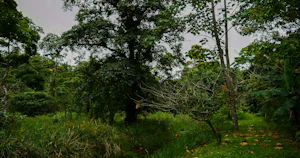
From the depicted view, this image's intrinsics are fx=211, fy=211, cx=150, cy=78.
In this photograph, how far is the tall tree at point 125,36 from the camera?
319 inches

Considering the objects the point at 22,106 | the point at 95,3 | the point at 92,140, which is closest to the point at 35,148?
the point at 92,140

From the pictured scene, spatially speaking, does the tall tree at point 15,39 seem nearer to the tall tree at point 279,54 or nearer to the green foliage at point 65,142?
the green foliage at point 65,142

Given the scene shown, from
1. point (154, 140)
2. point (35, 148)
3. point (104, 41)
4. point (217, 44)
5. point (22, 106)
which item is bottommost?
point (154, 140)

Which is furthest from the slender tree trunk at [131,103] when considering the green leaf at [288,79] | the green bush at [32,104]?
the green bush at [32,104]

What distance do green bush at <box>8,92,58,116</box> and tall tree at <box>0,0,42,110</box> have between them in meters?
1.71

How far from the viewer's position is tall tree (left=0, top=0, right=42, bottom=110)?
337 inches

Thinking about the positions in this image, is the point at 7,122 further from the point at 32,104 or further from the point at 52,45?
the point at 32,104

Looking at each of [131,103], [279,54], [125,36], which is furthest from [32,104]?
[279,54]

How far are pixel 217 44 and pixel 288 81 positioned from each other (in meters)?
3.14

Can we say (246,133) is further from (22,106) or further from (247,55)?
(22,106)

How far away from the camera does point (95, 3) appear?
30.5 feet

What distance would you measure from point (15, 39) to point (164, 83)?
774cm

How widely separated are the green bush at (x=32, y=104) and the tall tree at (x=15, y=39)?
1705mm

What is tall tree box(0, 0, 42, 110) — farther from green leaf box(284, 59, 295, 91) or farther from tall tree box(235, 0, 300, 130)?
green leaf box(284, 59, 295, 91)
